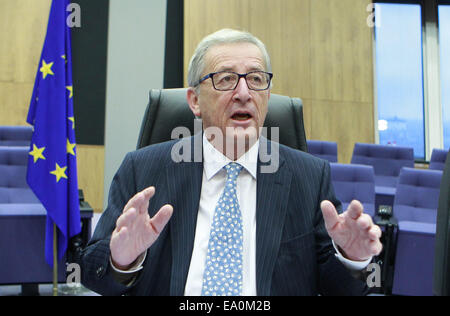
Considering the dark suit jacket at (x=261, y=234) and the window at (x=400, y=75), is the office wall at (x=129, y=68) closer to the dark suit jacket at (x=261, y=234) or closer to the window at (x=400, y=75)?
the dark suit jacket at (x=261, y=234)

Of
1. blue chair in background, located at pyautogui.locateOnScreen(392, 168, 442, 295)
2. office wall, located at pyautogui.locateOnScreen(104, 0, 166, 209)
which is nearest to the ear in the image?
blue chair in background, located at pyautogui.locateOnScreen(392, 168, 442, 295)

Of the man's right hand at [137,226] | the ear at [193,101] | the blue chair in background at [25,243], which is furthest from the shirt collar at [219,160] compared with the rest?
the blue chair in background at [25,243]

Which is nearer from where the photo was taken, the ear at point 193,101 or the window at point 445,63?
the ear at point 193,101

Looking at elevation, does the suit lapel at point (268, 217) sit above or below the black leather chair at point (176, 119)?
below

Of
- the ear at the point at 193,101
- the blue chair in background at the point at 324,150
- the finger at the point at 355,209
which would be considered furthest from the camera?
the blue chair in background at the point at 324,150

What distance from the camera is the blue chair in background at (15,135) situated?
417 centimetres

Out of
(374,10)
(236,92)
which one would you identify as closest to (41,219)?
(236,92)

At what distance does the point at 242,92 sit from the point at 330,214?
0.44 m

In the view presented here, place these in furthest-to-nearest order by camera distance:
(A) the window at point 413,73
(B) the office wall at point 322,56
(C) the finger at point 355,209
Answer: (A) the window at point 413,73
(B) the office wall at point 322,56
(C) the finger at point 355,209

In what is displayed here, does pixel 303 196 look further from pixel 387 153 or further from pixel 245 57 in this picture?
pixel 387 153

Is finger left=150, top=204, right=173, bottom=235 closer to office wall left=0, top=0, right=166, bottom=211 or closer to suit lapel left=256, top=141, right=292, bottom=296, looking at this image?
suit lapel left=256, top=141, right=292, bottom=296

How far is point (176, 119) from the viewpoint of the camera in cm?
152

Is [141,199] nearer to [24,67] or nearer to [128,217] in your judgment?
[128,217]

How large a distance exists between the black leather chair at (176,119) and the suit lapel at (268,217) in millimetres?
219
